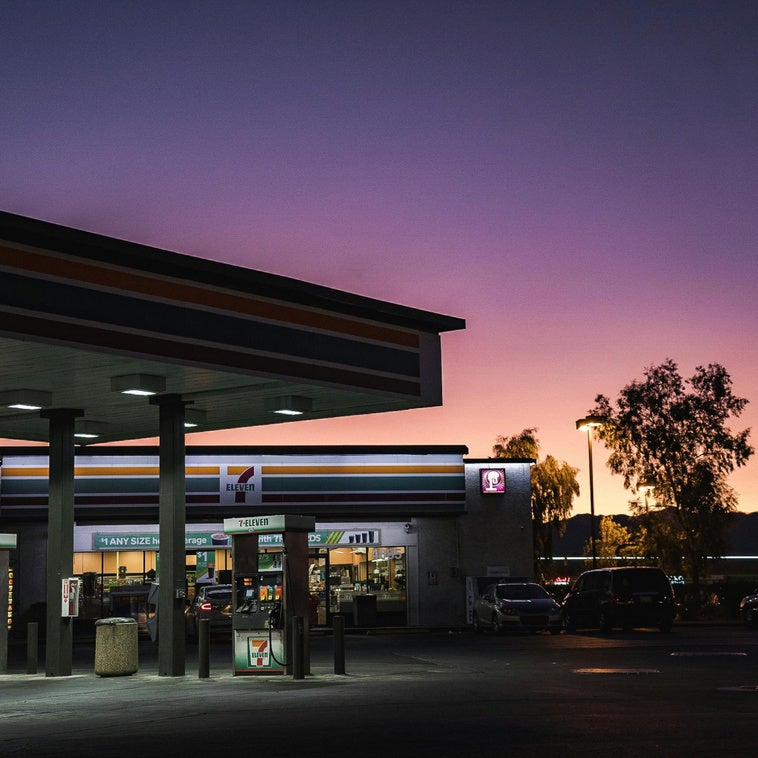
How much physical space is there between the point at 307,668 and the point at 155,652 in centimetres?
1040

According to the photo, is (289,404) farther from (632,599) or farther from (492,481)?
(492,481)

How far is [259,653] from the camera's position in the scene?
72.1ft

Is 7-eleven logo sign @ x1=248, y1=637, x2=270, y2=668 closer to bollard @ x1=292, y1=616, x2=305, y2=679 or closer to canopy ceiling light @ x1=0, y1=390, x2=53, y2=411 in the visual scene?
bollard @ x1=292, y1=616, x2=305, y2=679

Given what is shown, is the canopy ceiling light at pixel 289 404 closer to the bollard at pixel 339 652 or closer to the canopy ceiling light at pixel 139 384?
the canopy ceiling light at pixel 139 384

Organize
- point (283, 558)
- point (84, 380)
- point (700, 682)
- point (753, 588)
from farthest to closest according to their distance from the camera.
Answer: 1. point (753, 588)
2. point (283, 558)
3. point (84, 380)
4. point (700, 682)

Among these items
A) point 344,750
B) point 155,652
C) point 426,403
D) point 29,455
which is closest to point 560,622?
point 155,652

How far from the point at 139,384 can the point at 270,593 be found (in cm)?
446

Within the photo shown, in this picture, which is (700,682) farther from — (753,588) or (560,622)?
(753,588)

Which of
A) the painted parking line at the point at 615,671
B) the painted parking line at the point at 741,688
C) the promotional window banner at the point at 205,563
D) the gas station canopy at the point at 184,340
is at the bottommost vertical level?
the painted parking line at the point at 615,671

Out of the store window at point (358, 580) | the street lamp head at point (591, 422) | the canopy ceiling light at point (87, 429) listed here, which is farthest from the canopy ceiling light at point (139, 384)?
the street lamp head at point (591, 422)

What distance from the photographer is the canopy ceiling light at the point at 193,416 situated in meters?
24.5

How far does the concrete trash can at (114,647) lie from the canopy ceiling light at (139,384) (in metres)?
4.21

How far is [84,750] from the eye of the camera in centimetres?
1228

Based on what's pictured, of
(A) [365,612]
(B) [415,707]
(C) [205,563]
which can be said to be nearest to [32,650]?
(B) [415,707]
